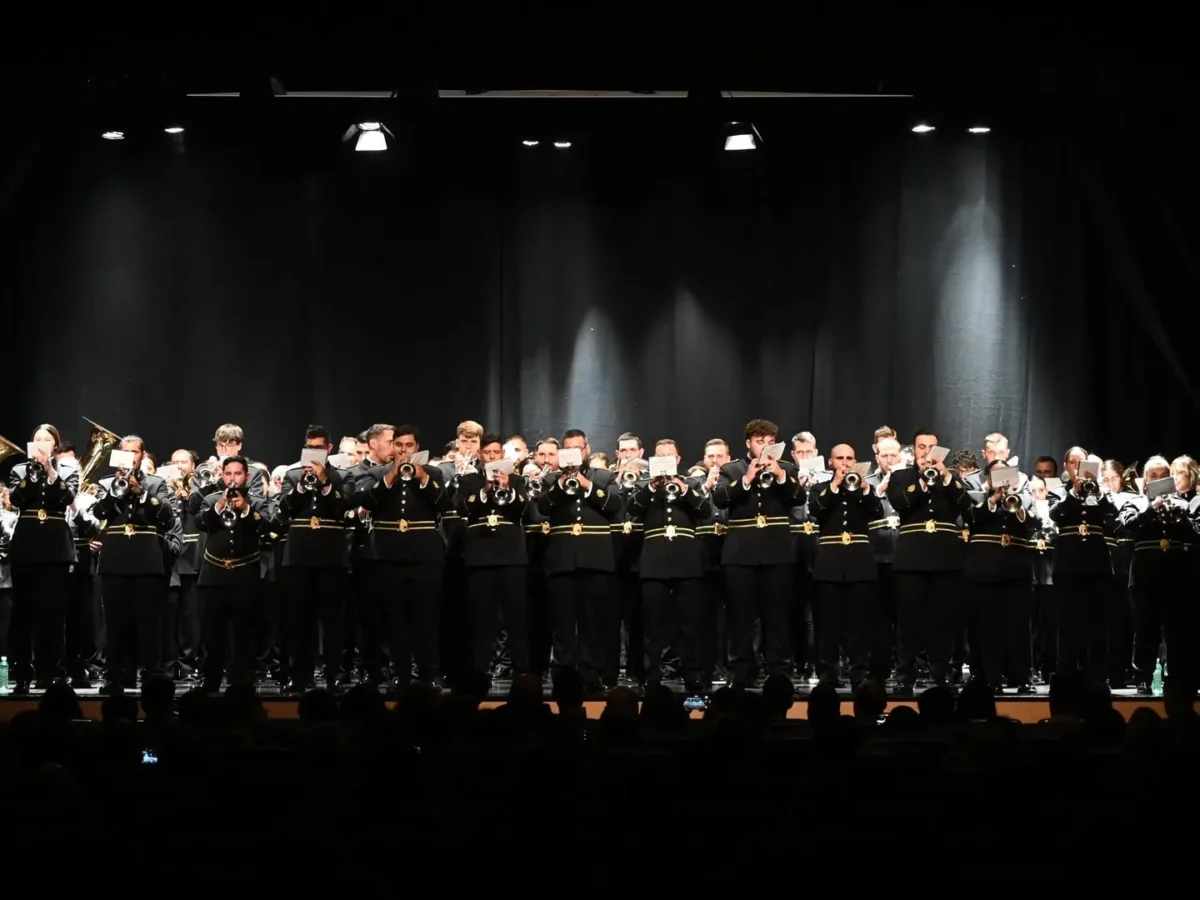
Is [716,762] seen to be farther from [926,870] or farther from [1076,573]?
[1076,573]

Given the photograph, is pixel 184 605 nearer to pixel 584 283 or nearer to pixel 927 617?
pixel 584 283

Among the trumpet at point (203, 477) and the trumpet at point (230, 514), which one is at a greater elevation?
the trumpet at point (203, 477)

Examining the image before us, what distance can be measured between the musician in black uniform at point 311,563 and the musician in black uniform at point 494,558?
87 cm

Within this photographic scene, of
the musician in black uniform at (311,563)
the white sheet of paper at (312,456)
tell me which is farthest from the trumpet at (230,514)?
the white sheet of paper at (312,456)

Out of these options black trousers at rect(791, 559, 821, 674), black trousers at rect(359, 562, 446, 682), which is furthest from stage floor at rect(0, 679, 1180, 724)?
black trousers at rect(791, 559, 821, 674)

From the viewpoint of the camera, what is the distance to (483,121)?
539 inches

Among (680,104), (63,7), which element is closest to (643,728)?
(63,7)

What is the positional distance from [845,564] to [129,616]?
5.01m

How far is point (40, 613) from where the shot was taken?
33.6ft

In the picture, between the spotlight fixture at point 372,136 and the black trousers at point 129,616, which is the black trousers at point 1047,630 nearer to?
the spotlight fixture at point 372,136

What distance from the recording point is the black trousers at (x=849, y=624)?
1028 centimetres

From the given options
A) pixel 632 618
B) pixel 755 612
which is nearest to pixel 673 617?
pixel 755 612

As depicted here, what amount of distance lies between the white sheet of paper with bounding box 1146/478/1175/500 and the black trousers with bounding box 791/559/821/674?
8.21ft

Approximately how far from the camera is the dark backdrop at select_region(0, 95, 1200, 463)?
13461 millimetres
